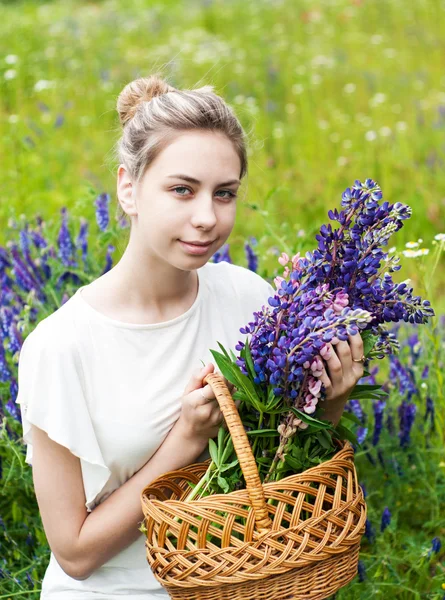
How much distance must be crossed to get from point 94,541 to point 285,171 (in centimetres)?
324

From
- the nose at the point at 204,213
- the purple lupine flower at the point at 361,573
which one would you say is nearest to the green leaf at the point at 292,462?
the nose at the point at 204,213

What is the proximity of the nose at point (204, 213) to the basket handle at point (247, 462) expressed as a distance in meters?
0.33

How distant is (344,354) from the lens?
1.47 m

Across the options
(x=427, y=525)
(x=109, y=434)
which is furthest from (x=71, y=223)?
(x=427, y=525)

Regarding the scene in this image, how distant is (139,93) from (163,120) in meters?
0.21

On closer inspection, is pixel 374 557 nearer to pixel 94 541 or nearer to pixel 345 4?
pixel 94 541

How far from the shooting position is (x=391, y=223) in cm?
147

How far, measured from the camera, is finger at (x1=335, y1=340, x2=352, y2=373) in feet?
4.79

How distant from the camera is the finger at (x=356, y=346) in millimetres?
1477

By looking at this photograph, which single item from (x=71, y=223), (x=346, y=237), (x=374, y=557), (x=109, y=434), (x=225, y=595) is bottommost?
(x=374, y=557)

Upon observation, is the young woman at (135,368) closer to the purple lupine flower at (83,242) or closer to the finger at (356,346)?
the finger at (356,346)

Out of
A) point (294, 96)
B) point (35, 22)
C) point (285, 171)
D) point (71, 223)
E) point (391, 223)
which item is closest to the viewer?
point (391, 223)

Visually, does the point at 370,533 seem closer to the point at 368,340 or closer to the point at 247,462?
the point at 368,340

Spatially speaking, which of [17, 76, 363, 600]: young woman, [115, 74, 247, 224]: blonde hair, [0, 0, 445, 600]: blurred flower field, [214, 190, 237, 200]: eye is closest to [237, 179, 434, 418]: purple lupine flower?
[17, 76, 363, 600]: young woman
